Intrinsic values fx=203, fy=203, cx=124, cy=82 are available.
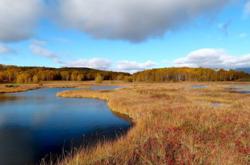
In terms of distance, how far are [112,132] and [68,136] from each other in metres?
2.71

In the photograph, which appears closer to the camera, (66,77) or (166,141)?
(166,141)

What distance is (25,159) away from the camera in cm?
873

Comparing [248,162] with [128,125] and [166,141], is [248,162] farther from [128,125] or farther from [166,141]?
[128,125]

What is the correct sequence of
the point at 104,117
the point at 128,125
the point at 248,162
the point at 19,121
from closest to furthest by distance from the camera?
the point at 248,162
the point at 128,125
the point at 19,121
the point at 104,117

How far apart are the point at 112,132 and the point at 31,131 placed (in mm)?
5230

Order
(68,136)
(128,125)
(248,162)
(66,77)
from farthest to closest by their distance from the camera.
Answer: (66,77)
(128,125)
(68,136)
(248,162)

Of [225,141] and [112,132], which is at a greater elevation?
[225,141]

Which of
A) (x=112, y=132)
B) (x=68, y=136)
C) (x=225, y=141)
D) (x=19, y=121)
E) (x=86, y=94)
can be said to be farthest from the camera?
(x=86, y=94)

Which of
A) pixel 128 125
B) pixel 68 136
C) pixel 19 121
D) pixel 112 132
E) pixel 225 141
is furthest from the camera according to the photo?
pixel 19 121

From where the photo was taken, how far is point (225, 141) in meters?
7.39

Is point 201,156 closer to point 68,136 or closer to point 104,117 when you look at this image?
point 68,136

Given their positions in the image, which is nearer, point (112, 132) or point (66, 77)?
point (112, 132)

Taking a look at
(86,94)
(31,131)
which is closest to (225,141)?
(31,131)

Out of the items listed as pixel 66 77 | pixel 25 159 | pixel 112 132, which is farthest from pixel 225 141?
pixel 66 77
